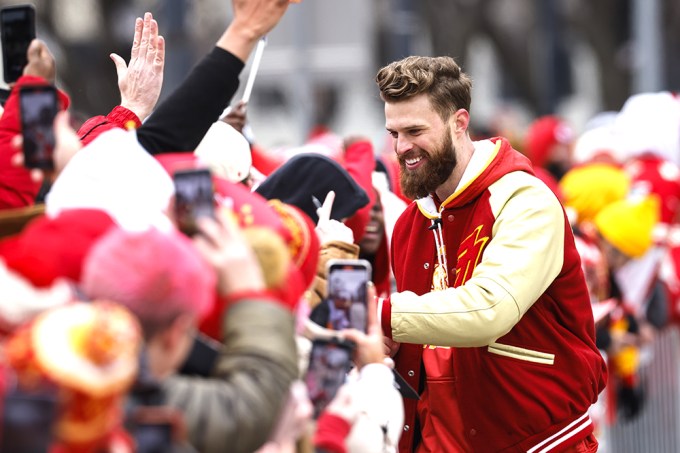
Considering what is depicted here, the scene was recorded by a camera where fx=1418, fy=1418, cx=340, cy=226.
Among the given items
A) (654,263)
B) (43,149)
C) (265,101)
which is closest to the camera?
(43,149)

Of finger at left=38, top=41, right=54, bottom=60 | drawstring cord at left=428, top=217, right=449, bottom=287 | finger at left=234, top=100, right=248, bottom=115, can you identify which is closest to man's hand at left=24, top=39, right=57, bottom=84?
finger at left=38, top=41, right=54, bottom=60

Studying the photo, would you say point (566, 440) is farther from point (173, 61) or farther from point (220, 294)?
point (173, 61)

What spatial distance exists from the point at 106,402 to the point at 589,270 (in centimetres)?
665

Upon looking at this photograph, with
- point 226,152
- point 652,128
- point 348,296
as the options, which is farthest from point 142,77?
point 652,128

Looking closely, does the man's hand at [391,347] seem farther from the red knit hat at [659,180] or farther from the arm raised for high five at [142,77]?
the red knit hat at [659,180]

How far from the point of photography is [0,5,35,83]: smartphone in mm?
4926

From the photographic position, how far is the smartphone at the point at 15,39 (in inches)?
194

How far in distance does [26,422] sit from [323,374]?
1233 millimetres

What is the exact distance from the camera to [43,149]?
151 inches

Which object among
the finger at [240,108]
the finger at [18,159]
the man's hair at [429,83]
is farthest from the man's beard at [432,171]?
the finger at [18,159]

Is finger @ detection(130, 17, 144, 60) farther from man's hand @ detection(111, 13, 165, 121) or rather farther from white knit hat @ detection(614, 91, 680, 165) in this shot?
white knit hat @ detection(614, 91, 680, 165)

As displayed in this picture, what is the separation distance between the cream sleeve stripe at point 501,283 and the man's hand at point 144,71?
1155 millimetres

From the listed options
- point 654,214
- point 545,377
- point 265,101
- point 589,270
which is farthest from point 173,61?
point 265,101

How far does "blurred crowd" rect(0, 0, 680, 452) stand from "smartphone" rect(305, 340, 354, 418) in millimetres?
30
